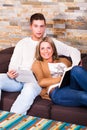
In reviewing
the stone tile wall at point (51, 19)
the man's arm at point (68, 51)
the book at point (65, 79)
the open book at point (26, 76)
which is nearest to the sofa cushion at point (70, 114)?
the book at point (65, 79)

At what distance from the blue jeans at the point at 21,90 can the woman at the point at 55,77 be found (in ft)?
0.30

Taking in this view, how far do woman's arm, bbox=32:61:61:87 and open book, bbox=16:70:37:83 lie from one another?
0.04 meters

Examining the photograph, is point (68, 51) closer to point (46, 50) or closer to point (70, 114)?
point (46, 50)

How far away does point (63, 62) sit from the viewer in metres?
2.72

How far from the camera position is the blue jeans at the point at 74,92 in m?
2.32

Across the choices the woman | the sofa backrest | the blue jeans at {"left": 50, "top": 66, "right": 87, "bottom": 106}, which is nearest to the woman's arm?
the woman

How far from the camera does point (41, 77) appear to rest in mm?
2592

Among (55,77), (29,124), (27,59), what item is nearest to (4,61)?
(27,59)

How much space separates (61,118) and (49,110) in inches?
4.4

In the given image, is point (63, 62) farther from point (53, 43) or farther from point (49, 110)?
point (49, 110)

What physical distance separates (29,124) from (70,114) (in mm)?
506

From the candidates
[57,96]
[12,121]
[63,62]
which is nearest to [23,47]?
[63,62]

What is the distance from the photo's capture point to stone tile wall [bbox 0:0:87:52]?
312cm

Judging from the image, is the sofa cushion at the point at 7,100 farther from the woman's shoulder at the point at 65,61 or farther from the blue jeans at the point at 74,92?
the woman's shoulder at the point at 65,61
